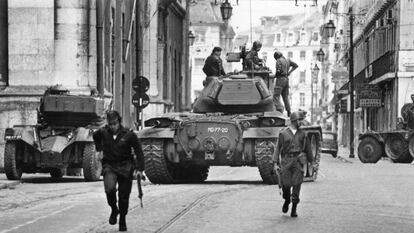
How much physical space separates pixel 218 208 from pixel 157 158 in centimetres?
694

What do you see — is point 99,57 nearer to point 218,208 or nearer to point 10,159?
point 10,159

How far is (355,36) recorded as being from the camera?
261 ft

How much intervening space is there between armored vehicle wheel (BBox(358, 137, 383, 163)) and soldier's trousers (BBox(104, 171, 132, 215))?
2902 centimetres

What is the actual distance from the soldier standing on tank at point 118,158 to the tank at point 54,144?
12.7 meters

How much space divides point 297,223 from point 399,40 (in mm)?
38366

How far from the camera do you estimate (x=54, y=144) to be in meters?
26.5

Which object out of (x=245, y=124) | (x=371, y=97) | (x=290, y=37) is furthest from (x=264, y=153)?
(x=290, y=37)

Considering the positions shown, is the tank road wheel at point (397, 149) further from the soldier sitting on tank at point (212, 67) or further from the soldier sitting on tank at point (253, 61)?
the soldier sitting on tank at point (212, 67)

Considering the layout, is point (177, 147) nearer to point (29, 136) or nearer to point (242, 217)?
point (29, 136)

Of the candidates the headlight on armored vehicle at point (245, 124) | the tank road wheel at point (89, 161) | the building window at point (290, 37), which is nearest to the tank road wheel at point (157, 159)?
the headlight on armored vehicle at point (245, 124)

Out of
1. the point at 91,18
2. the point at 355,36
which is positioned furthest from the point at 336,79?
the point at 91,18

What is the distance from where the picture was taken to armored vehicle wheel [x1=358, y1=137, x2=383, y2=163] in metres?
42.0

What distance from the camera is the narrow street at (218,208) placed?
14.4 m

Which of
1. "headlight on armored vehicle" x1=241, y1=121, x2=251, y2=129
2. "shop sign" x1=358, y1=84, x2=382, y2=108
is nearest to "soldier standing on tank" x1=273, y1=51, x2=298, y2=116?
"headlight on armored vehicle" x1=241, y1=121, x2=251, y2=129
